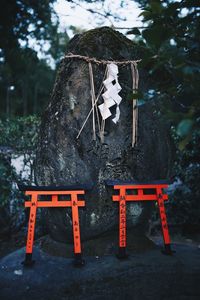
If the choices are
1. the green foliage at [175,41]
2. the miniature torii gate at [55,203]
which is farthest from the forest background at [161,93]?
the miniature torii gate at [55,203]

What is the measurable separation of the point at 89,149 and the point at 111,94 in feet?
1.88

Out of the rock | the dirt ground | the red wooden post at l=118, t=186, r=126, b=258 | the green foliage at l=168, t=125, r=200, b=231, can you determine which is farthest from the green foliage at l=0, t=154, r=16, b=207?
the green foliage at l=168, t=125, r=200, b=231

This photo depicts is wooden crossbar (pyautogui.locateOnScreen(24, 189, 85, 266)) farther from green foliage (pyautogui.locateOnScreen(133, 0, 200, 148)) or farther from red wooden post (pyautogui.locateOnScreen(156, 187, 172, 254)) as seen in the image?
green foliage (pyautogui.locateOnScreen(133, 0, 200, 148))

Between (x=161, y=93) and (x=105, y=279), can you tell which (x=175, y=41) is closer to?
(x=161, y=93)

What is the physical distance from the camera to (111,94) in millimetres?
2881

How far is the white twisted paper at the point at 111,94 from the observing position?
2.87 m

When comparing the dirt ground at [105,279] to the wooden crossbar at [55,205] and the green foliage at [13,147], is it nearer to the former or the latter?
the wooden crossbar at [55,205]

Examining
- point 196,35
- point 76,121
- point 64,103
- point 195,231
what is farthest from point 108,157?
point 195,231

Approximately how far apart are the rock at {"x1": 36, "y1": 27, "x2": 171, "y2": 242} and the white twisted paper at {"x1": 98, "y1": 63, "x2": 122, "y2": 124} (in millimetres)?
121

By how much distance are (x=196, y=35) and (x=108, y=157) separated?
1.68m

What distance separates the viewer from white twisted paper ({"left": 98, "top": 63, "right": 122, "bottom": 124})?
287 cm

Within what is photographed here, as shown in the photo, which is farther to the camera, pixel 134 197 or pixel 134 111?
pixel 134 111

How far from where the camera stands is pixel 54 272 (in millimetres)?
2518

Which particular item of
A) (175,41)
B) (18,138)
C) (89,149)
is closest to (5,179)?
(18,138)
